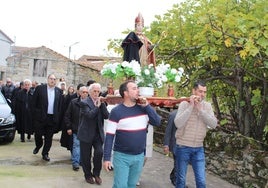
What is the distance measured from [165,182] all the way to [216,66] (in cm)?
330

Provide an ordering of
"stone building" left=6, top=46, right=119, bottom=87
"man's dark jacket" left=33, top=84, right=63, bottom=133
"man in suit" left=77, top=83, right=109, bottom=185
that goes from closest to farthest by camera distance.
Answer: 1. "man in suit" left=77, top=83, right=109, bottom=185
2. "man's dark jacket" left=33, top=84, right=63, bottom=133
3. "stone building" left=6, top=46, right=119, bottom=87

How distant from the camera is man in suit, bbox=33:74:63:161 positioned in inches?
329

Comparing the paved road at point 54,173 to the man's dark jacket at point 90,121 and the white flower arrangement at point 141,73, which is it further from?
the white flower arrangement at point 141,73

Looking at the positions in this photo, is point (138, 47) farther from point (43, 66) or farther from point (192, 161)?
point (43, 66)

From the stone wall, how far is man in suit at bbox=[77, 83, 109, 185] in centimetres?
276

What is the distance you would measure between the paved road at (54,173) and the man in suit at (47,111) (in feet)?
1.78

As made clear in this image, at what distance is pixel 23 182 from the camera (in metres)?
6.55

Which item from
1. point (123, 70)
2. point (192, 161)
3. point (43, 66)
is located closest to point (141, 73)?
point (123, 70)

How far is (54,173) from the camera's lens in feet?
24.1

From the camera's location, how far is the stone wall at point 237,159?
7.03 meters

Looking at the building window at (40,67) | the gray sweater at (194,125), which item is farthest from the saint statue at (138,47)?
the building window at (40,67)

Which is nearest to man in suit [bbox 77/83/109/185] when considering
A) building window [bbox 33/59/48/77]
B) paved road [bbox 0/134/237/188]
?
paved road [bbox 0/134/237/188]

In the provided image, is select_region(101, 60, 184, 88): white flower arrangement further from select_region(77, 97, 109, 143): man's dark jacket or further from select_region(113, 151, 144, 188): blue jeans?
select_region(113, 151, 144, 188): blue jeans

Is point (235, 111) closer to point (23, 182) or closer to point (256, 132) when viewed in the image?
point (256, 132)
